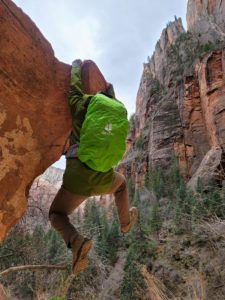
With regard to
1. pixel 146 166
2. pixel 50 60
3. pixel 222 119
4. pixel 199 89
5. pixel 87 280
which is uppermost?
pixel 199 89

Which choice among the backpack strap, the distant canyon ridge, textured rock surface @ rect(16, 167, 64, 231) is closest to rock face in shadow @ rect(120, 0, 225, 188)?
the distant canyon ridge

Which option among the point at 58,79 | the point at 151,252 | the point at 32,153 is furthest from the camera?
the point at 151,252

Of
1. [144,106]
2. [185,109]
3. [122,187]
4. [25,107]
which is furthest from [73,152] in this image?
[144,106]

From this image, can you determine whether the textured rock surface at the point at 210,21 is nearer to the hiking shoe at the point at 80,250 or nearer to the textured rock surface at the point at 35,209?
the textured rock surface at the point at 35,209

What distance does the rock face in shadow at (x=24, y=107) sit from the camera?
2441mm

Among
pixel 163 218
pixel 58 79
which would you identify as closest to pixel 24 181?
pixel 58 79

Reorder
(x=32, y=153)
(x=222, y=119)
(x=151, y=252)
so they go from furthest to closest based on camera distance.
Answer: (x=222, y=119)
(x=151, y=252)
(x=32, y=153)

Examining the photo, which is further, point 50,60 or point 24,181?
point 50,60

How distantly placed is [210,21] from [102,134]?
4764 cm

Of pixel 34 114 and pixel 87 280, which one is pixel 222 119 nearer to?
pixel 87 280

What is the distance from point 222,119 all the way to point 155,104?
16.9m

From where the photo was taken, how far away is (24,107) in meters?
2.61

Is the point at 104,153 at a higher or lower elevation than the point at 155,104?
lower

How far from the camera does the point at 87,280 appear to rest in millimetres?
14852
